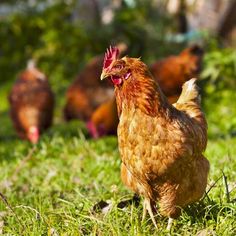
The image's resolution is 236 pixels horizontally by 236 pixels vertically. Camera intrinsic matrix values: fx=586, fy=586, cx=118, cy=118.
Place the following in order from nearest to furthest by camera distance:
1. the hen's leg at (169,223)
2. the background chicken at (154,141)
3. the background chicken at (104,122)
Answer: the background chicken at (154,141) < the hen's leg at (169,223) < the background chicken at (104,122)

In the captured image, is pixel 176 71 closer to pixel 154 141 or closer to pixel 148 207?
pixel 148 207

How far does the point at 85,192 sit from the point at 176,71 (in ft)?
13.2

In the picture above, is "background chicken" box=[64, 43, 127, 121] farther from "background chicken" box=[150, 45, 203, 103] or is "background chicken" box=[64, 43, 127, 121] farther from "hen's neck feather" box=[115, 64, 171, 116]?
"hen's neck feather" box=[115, 64, 171, 116]

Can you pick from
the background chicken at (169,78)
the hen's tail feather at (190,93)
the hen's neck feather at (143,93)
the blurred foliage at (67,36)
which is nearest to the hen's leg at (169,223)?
the hen's neck feather at (143,93)

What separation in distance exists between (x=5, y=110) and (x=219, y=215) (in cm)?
1047

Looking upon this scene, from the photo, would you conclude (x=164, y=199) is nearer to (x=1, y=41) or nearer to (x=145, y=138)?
(x=145, y=138)

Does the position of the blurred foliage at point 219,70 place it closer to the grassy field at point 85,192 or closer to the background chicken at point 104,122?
the grassy field at point 85,192

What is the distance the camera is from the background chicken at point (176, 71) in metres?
8.10

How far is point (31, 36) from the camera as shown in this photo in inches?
690

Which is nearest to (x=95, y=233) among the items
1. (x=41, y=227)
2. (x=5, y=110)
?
(x=41, y=227)

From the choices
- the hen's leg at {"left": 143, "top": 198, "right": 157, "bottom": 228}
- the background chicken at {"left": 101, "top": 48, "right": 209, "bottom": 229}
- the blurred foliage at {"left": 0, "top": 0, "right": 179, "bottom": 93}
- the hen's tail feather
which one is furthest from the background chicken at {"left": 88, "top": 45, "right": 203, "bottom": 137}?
the background chicken at {"left": 101, "top": 48, "right": 209, "bottom": 229}

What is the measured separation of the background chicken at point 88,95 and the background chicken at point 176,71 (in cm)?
114

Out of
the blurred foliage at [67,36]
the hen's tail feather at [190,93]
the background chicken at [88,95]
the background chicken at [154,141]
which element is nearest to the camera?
the background chicken at [154,141]

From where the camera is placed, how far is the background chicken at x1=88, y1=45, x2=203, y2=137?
8109mm
